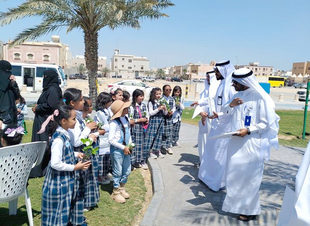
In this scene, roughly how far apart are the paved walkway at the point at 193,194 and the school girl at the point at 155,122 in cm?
41

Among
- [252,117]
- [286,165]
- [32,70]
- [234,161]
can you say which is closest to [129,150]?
[234,161]

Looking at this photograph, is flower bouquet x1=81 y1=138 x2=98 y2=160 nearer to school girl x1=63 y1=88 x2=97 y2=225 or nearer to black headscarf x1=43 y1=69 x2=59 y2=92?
school girl x1=63 y1=88 x2=97 y2=225

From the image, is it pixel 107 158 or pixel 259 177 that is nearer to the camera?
pixel 259 177

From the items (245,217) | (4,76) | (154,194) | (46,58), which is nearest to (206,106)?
(154,194)

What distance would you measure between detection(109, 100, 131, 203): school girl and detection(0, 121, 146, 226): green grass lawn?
182 millimetres

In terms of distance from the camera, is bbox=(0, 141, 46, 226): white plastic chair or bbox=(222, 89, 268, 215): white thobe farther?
bbox=(222, 89, 268, 215): white thobe

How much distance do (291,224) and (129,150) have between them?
105 inches

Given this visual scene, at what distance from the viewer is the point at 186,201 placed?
14.8ft

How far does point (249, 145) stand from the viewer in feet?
12.7

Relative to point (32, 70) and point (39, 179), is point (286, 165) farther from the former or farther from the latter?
point (32, 70)

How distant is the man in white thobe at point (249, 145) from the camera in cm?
382

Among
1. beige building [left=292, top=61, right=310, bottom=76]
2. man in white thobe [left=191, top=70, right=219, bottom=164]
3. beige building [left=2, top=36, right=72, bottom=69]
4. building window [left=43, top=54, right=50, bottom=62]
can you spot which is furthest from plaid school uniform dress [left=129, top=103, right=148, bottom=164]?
beige building [left=292, top=61, right=310, bottom=76]

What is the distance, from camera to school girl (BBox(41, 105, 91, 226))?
294 centimetres

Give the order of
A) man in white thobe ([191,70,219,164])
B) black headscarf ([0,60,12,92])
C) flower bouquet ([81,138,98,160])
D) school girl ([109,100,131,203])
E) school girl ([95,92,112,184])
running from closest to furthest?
flower bouquet ([81,138,98,160]) < school girl ([109,100,131,203]) < black headscarf ([0,60,12,92]) < school girl ([95,92,112,184]) < man in white thobe ([191,70,219,164])
